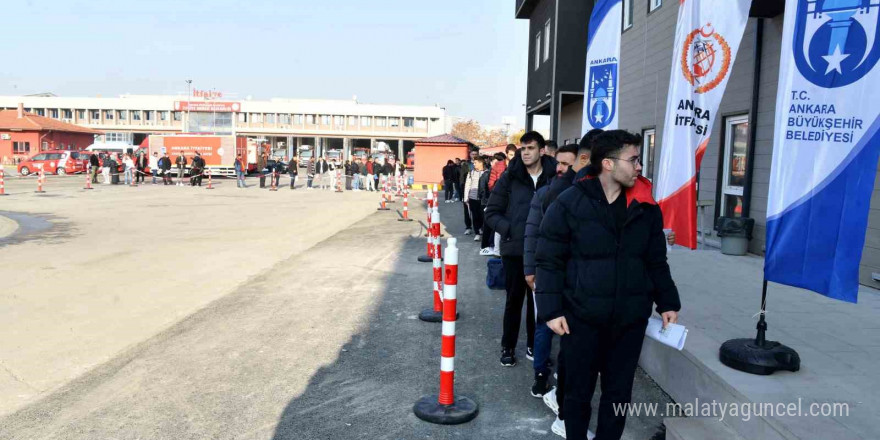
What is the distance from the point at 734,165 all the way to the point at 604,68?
10.7 ft

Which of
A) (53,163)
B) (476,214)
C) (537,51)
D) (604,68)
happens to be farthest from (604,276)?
(53,163)

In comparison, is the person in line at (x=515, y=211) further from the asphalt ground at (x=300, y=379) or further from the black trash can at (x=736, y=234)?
the black trash can at (x=736, y=234)

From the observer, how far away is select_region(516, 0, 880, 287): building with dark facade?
30.6 feet

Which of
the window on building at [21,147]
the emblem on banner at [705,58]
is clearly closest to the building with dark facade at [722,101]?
the emblem on banner at [705,58]

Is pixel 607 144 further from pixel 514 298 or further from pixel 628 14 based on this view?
pixel 628 14

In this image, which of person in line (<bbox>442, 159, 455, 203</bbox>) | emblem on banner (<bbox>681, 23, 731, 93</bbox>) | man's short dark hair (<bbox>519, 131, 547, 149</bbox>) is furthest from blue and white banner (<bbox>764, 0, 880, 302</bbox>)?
person in line (<bbox>442, 159, 455, 203</bbox>)

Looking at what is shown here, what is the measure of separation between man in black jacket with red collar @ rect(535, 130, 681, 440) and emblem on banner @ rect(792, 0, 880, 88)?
1.42m

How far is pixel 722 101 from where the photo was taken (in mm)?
11117

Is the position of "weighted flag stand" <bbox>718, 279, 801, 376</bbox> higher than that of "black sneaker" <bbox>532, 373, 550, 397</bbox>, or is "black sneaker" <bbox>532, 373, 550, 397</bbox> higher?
"weighted flag stand" <bbox>718, 279, 801, 376</bbox>

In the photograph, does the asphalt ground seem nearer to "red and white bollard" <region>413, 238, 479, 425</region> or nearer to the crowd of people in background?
"red and white bollard" <region>413, 238, 479, 425</region>

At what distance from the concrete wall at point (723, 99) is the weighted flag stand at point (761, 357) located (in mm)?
3797

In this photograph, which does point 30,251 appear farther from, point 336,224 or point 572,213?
point 572,213

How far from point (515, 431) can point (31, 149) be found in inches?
2813

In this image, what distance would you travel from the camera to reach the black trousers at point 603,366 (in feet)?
11.2
